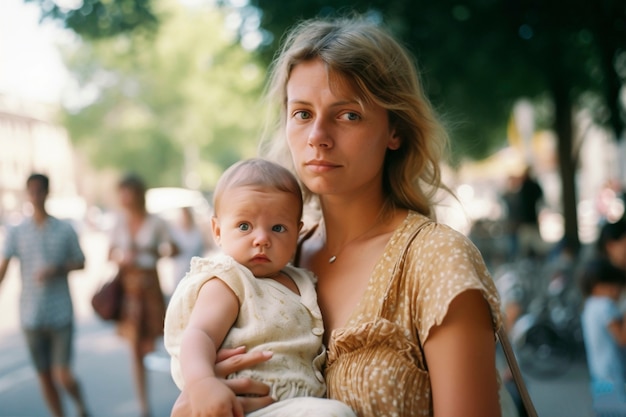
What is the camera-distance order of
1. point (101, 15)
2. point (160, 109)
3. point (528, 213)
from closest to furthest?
point (101, 15) < point (528, 213) < point (160, 109)

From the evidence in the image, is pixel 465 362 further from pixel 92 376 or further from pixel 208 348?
pixel 92 376

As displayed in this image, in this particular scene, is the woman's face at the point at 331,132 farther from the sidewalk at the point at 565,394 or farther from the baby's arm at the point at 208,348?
the sidewalk at the point at 565,394

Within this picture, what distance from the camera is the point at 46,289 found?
5973mm

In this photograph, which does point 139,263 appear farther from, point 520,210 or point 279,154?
point 520,210

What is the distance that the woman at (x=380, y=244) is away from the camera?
163cm

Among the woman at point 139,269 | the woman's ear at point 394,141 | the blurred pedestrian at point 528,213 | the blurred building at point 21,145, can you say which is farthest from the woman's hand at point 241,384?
the blurred building at point 21,145

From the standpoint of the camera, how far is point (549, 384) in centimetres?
684

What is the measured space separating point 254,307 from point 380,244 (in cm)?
41

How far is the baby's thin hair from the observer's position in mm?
1992

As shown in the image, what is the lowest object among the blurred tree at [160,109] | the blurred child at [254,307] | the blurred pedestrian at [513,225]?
the blurred pedestrian at [513,225]

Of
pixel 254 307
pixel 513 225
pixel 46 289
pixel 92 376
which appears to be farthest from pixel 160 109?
pixel 254 307

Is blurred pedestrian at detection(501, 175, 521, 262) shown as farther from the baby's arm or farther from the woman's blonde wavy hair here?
the baby's arm

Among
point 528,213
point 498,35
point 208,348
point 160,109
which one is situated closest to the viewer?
point 208,348

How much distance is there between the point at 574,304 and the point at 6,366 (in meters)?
6.85
